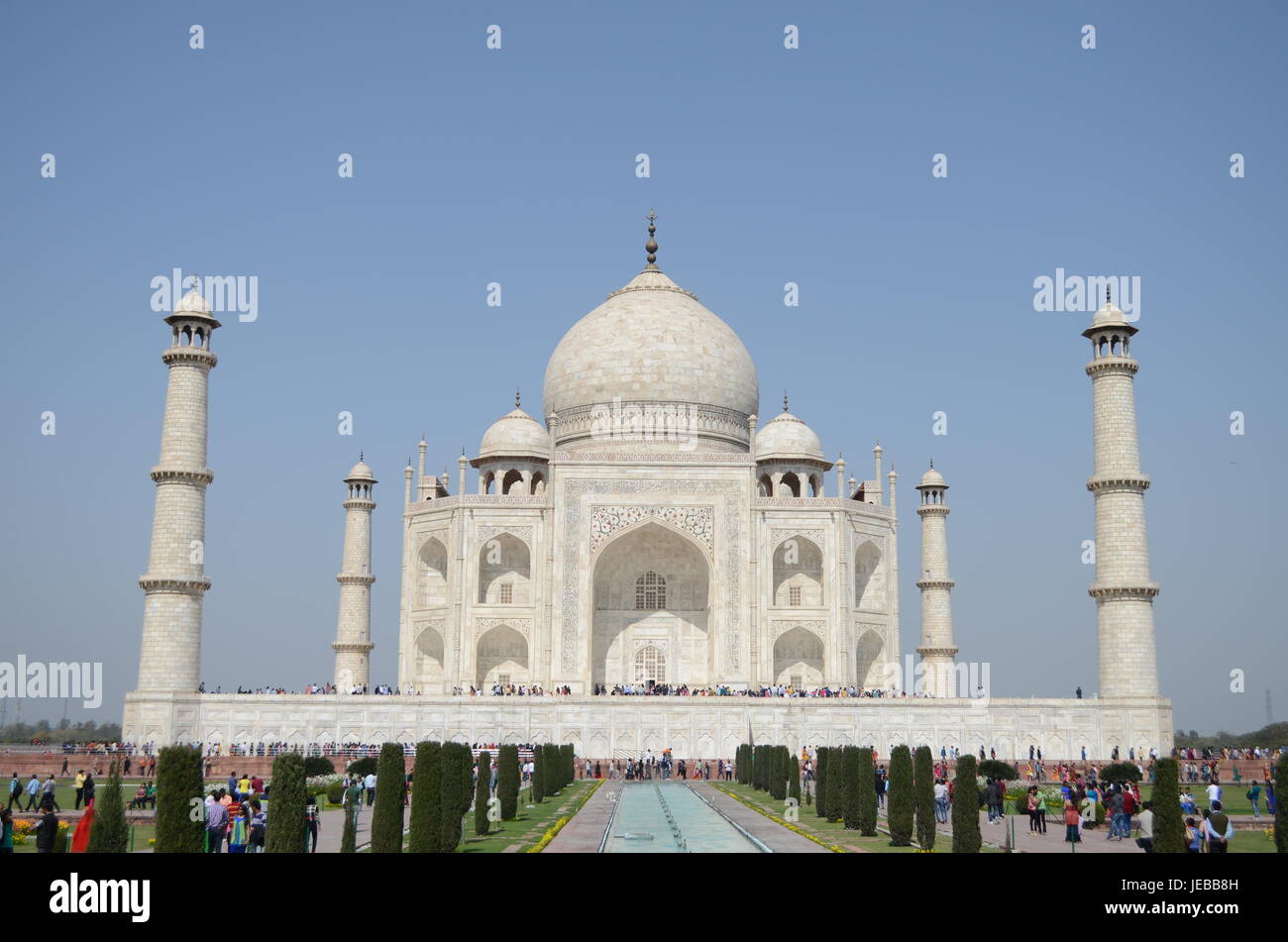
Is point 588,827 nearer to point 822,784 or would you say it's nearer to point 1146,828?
point 822,784

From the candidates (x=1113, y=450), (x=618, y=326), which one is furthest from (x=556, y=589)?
(x=1113, y=450)

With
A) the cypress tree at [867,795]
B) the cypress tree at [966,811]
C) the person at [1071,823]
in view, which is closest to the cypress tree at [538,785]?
the cypress tree at [867,795]

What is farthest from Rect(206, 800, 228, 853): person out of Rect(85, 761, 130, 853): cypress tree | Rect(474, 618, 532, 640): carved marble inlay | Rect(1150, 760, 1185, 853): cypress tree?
Rect(474, 618, 532, 640): carved marble inlay

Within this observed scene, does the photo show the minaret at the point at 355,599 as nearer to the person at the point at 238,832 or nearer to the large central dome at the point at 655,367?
the large central dome at the point at 655,367

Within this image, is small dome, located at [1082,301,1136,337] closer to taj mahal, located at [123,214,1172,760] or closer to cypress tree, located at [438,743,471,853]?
taj mahal, located at [123,214,1172,760]

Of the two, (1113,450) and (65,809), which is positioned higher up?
(1113,450)
